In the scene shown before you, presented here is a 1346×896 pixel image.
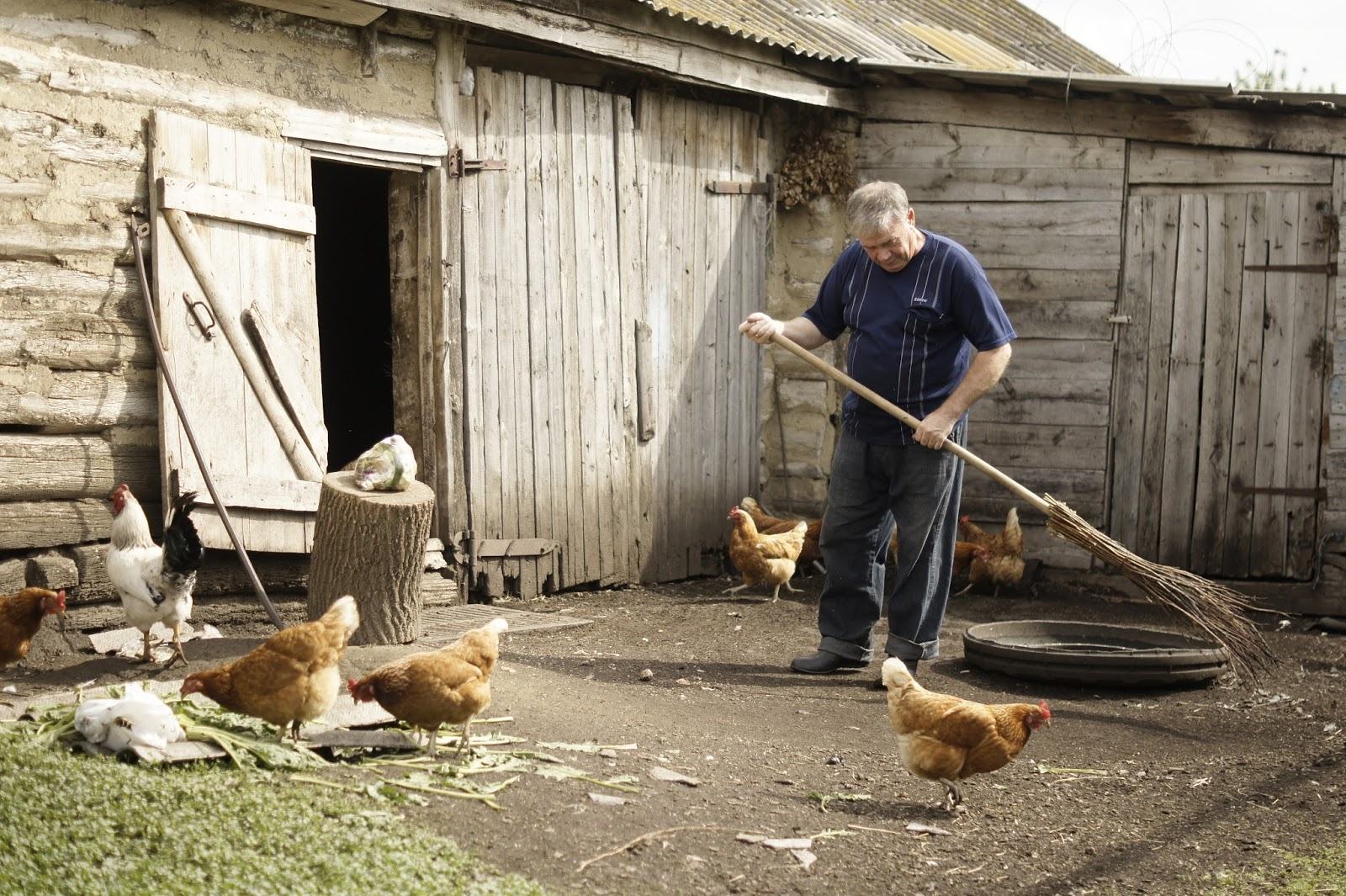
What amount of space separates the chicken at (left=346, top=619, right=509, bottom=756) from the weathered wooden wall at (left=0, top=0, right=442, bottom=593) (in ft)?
7.90

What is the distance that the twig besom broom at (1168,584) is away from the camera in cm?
651

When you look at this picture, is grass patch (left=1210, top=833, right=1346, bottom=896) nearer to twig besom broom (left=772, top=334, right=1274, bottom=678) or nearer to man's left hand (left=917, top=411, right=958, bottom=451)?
twig besom broom (left=772, top=334, right=1274, bottom=678)

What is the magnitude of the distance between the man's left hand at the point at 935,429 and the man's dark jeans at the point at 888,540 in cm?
18

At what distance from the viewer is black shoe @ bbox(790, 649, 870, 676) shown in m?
7.15

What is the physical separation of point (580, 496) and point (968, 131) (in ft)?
13.0

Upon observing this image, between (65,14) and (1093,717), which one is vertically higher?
(65,14)

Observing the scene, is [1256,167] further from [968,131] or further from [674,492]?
[674,492]

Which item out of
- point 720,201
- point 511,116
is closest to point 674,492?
point 720,201

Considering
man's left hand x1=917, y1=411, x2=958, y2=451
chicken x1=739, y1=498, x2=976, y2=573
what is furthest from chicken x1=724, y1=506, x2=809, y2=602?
man's left hand x1=917, y1=411, x2=958, y2=451

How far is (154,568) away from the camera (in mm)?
6094

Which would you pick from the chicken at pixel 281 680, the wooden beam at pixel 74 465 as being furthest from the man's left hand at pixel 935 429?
the wooden beam at pixel 74 465

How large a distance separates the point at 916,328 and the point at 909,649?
4.94ft

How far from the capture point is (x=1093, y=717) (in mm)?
6598

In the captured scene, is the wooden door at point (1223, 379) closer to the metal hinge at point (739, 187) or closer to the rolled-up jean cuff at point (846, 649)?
the metal hinge at point (739, 187)
